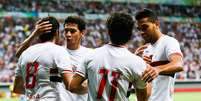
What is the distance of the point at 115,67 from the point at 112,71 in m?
0.04

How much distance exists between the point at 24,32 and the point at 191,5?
11.8 m

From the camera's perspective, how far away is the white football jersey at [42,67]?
13.5 feet

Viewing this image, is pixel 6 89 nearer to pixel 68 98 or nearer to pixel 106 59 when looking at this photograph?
pixel 68 98

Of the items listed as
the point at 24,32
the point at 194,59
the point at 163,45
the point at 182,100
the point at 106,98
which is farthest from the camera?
the point at 194,59

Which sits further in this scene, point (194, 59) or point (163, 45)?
point (194, 59)

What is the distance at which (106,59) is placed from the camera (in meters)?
3.53

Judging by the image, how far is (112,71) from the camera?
3.50 metres

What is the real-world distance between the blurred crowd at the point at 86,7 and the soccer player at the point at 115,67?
19.3 metres

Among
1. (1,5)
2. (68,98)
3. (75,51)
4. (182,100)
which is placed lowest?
(182,100)

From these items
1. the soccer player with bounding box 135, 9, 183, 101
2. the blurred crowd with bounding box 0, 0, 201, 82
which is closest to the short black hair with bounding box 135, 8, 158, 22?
the soccer player with bounding box 135, 9, 183, 101

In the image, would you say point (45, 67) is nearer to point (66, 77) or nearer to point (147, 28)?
point (66, 77)

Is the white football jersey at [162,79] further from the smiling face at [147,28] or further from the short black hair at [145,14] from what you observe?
the short black hair at [145,14]

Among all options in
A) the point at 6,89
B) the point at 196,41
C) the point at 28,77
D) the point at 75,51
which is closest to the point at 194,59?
the point at 196,41

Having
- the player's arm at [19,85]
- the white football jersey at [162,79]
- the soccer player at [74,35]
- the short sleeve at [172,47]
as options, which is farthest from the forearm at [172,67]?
the soccer player at [74,35]
